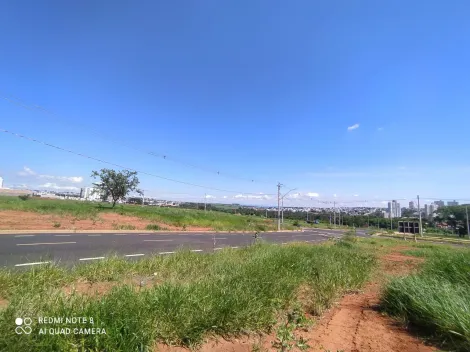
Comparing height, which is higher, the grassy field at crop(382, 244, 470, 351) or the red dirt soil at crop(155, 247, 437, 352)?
the grassy field at crop(382, 244, 470, 351)

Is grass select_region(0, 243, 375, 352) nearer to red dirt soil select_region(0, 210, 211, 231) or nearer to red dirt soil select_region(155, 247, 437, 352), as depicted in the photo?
red dirt soil select_region(155, 247, 437, 352)

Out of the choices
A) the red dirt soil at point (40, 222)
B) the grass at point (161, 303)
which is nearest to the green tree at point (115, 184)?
the red dirt soil at point (40, 222)

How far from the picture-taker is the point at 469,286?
4918 mm

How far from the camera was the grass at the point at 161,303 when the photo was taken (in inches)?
113

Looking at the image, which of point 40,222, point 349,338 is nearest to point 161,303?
point 349,338

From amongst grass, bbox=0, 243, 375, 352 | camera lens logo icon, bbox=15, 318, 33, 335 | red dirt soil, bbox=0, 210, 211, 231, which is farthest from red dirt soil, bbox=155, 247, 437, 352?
red dirt soil, bbox=0, 210, 211, 231

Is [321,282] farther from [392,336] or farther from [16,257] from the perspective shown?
[16,257]

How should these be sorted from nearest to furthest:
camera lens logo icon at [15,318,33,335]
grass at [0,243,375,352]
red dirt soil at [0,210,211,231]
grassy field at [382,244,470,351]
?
camera lens logo icon at [15,318,33,335]
grass at [0,243,375,352]
grassy field at [382,244,470,351]
red dirt soil at [0,210,211,231]

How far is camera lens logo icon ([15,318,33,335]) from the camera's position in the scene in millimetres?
2746

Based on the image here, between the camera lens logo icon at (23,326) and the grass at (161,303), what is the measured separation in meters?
0.05

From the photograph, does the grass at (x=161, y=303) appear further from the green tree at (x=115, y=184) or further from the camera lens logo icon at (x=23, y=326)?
the green tree at (x=115, y=184)

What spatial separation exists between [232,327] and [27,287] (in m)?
3.83

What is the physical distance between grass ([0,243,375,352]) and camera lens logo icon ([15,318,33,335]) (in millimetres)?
49

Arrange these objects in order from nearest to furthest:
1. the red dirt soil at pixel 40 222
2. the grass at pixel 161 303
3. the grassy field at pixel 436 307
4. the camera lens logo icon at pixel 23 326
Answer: the camera lens logo icon at pixel 23 326 → the grass at pixel 161 303 → the grassy field at pixel 436 307 → the red dirt soil at pixel 40 222
